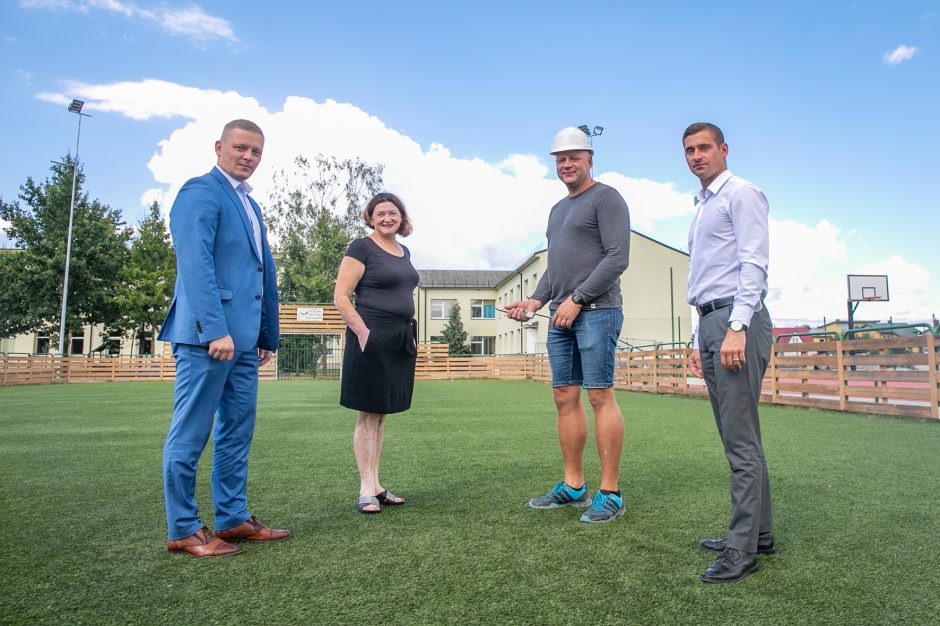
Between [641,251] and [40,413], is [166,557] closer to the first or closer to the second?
[40,413]

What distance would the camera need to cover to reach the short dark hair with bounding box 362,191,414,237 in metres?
3.68

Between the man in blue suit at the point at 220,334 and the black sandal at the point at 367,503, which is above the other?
the man in blue suit at the point at 220,334

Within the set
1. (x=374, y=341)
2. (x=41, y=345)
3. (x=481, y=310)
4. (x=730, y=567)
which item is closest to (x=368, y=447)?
(x=374, y=341)

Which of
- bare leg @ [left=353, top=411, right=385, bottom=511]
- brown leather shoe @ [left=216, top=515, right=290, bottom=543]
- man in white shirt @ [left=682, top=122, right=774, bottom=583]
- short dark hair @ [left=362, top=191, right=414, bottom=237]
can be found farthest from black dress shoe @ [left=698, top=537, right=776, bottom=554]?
short dark hair @ [left=362, top=191, right=414, bottom=237]

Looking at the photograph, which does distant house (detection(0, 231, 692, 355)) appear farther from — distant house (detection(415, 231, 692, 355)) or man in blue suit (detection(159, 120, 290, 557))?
man in blue suit (detection(159, 120, 290, 557))

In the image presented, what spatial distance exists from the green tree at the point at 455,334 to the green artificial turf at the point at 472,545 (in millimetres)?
44785

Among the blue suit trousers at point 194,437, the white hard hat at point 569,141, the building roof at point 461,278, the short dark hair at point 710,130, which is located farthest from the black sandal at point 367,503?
the building roof at point 461,278

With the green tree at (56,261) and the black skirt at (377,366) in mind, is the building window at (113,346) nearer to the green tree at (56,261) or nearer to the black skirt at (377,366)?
the green tree at (56,261)

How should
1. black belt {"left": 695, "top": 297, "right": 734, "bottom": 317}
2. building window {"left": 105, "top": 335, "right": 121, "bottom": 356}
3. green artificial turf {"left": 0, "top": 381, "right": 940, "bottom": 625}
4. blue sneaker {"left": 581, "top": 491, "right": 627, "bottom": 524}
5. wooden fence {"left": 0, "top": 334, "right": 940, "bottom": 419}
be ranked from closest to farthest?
green artificial turf {"left": 0, "top": 381, "right": 940, "bottom": 625}
black belt {"left": 695, "top": 297, "right": 734, "bottom": 317}
blue sneaker {"left": 581, "top": 491, "right": 627, "bottom": 524}
wooden fence {"left": 0, "top": 334, "right": 940, "bottom": 419}
building window {"left": 105, "top": 335, "right": 121, "bottom": 356}

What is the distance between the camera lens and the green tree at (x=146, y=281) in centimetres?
3344

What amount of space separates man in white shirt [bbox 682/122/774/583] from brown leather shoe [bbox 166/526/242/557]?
1877 millimetres

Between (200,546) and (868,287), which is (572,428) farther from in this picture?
(868,287)

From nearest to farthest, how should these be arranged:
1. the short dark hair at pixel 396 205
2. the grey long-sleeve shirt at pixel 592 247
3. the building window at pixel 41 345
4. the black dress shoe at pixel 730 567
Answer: the black dress shoe at pixel 730 567
the grey long-sleeve shirt at pixel 592 247
the short dark hair at pixel 396 205
the building window at pixel 41 345

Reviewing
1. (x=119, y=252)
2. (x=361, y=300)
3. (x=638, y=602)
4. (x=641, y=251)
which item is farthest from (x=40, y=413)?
(x=641, y=251)
